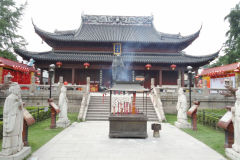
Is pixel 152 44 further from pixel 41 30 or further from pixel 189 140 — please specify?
pixel 189 140

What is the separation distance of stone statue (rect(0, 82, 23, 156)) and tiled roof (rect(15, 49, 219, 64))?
14.7 meters

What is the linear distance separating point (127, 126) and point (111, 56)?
1450cm

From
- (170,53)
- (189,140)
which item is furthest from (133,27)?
(189,140)

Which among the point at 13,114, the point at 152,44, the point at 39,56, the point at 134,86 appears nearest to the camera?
the point at 13,114

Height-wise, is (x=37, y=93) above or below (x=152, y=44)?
below

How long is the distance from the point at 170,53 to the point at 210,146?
55.4ft

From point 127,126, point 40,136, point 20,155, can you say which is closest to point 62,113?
point 40,136

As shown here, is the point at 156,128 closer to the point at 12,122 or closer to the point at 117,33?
the point at 12,122

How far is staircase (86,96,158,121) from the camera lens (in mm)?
11938

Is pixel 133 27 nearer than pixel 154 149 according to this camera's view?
No

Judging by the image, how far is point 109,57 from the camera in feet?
66.8

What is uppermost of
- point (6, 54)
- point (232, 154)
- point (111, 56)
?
point (6, 54)

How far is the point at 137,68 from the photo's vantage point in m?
20.1

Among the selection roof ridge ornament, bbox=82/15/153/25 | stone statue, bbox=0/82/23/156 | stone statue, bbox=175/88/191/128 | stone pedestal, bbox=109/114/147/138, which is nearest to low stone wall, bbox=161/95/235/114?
stone statue, bbox=175/88/191/128
